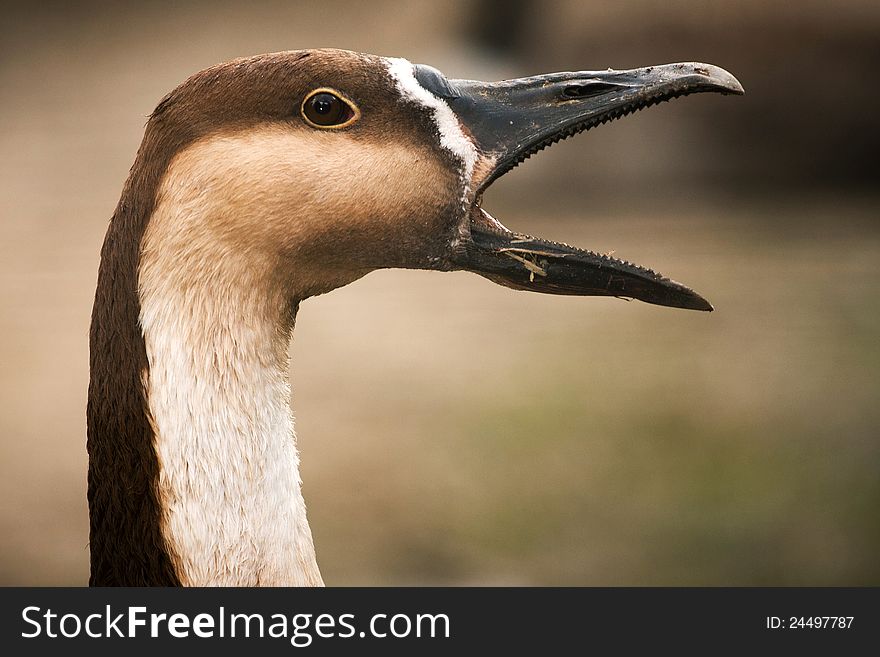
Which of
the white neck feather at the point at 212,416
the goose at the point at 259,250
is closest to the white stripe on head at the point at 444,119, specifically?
the goose at the point at 259,250

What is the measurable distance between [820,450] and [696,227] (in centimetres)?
145

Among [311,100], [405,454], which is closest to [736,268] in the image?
[405,454]

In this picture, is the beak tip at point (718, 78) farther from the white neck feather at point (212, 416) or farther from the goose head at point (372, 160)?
the white neck feather at point (212, 416)

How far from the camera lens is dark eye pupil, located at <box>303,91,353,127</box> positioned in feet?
3.59

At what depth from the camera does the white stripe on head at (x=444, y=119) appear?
112 cm

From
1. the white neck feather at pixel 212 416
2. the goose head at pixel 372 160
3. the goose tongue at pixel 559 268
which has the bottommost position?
the white neck feather at pixel 212 416

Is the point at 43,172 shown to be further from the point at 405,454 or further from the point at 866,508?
the point at 866,508

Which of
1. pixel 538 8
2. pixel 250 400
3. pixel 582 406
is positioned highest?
pixel 538 8

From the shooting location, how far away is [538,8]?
4.66m

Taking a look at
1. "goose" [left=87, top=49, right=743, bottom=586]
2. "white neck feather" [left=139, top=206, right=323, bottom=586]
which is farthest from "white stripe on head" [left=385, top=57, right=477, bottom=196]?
"white neck feather" [left=139, top=206, right=323, bottom=586]

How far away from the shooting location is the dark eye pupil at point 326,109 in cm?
110

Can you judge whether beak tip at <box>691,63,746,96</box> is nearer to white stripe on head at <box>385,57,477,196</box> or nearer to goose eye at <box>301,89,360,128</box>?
white stripe on head at <box>385,57,477,196</box>

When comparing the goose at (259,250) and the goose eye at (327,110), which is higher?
the goose eye at (327,110)

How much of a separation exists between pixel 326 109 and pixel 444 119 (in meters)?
0.14
